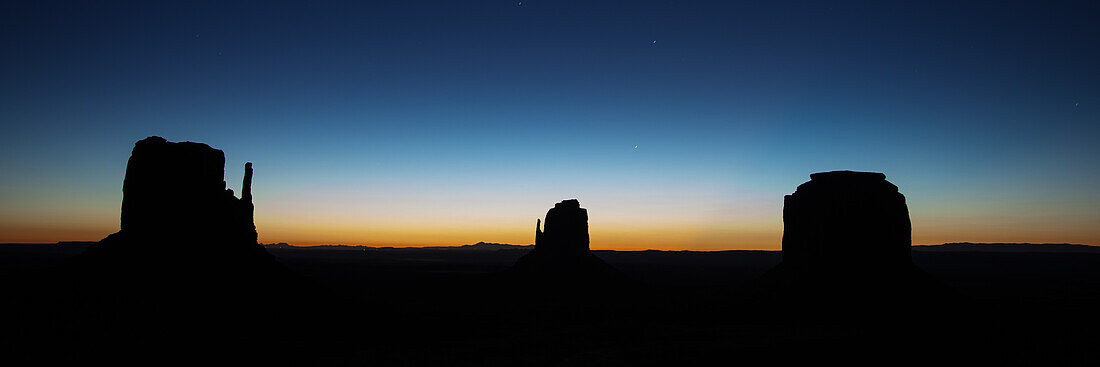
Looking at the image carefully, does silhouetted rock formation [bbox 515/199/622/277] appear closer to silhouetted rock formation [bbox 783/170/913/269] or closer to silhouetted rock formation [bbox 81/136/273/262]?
silhouetted rock formation [bbox 783/170/913/269]

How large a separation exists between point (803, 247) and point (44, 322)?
50054 millimetres

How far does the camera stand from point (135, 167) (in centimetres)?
3158

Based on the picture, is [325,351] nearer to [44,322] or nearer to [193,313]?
[193,313]

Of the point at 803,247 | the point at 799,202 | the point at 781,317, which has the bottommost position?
the point at 781,317

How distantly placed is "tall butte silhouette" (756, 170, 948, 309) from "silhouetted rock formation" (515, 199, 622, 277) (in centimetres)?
2827

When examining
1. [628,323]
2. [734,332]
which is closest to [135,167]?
[628,323]

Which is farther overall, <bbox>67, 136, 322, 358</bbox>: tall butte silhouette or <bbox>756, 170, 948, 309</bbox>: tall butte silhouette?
<bbox>756, 170, 948, 309</bbox>: tall butte silhouette

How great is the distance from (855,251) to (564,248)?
125ft

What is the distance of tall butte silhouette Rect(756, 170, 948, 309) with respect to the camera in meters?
40.5

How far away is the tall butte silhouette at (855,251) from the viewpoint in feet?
133

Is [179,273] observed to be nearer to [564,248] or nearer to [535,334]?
[535,334]

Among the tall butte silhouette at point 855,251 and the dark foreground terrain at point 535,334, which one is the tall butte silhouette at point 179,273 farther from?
the tall butte silhouette at point 855,251

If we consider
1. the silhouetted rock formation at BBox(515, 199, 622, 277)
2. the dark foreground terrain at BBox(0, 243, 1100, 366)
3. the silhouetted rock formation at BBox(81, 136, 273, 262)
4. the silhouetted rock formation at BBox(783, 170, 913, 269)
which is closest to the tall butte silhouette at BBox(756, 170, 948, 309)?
the silhouetted rock formation at BBox(783, 170, 913, 269)

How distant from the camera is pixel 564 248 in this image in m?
73.9
